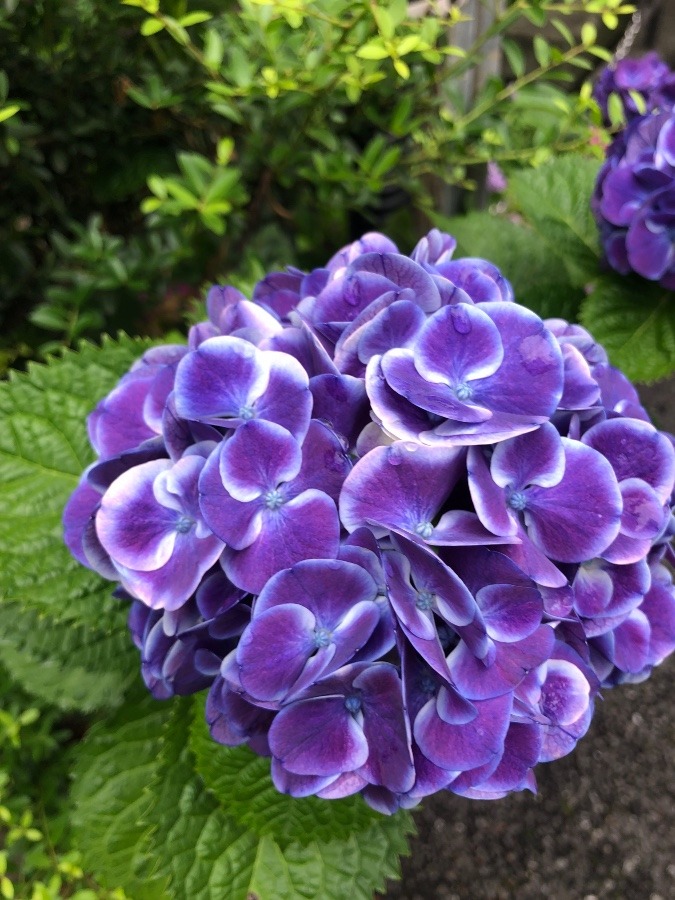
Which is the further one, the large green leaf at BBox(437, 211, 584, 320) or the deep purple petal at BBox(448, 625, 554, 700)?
the large green leaf at BBox(437, 211, 584, 320)

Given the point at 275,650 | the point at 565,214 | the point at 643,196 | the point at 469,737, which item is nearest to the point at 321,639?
the point at 275,650

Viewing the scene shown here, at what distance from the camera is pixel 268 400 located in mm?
543

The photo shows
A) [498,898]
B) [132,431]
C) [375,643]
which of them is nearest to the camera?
[375,643]

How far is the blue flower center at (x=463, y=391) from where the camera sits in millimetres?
526

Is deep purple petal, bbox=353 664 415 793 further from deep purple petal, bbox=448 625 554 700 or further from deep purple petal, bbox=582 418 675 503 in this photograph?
deep purple petal, bbox=582 418 675 503

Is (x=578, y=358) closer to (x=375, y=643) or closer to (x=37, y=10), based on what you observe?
(x=375, y=643)

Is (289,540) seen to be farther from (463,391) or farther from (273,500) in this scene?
(463,391)

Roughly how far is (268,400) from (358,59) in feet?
2.34

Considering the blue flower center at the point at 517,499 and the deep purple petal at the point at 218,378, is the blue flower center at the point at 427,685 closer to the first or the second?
the blue flower center at the point at 517,499

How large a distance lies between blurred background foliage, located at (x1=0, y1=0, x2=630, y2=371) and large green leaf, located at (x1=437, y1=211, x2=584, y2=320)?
14cm

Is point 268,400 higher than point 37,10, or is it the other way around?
point 37,10

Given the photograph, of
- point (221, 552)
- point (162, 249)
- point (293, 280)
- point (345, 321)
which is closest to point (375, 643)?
point (221, 552)

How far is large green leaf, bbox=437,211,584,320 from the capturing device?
1195mm

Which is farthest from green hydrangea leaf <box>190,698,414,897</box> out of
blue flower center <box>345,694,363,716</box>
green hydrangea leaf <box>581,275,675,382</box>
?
green hydrangea leaf <box>581,275,675,382</box>
